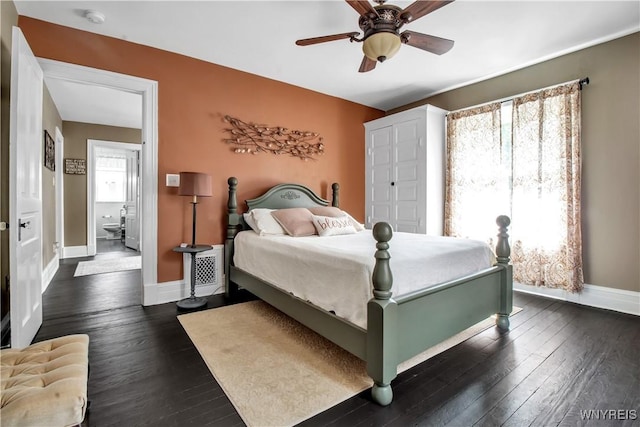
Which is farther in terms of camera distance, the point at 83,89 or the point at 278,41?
the point at 83,89

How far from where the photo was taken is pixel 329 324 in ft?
6.25

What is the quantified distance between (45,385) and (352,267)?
1.41 metres

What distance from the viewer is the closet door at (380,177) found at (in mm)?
4594

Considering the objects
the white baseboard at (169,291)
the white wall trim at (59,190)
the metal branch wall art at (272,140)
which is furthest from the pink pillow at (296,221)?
the white wall trim at (59,190)

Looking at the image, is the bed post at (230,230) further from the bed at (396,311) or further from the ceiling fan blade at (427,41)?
the ceiling fan blade at (427,41)


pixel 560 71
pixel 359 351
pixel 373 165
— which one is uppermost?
pixel 560 71

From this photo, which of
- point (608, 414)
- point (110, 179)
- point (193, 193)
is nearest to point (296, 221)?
point (193, 193)

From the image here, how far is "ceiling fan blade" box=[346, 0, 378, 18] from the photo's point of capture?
188 centimetres

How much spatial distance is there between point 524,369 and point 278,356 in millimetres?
1581

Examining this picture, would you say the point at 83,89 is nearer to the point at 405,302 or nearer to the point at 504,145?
the point at 405,302

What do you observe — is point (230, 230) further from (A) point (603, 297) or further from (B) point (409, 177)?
(A) point (603, 297)

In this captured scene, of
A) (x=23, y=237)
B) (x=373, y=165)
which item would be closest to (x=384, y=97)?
(x=373, y=165)

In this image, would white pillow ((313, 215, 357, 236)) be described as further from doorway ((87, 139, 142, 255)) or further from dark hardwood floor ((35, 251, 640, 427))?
doorway ((87, 139, 142, 255))

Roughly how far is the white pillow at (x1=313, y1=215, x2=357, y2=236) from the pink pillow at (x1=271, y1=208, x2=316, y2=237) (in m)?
0.08
